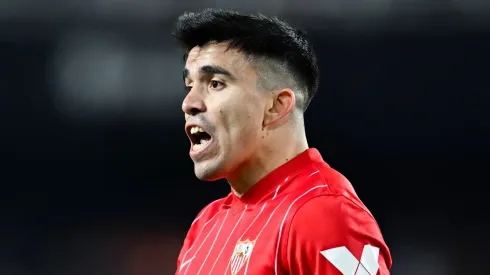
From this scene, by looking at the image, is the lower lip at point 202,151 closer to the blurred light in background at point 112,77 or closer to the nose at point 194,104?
the nose at point 194,104

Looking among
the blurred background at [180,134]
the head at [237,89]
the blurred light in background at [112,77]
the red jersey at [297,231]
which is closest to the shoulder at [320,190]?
the red jersey at [297,231]

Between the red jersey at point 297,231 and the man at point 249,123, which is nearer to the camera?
the red jersey at point 297,231

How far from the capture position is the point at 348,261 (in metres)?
1.19

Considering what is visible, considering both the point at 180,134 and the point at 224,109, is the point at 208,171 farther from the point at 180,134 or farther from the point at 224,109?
the point at 180,134

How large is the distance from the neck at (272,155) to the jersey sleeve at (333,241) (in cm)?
20

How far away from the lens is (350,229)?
1.21 metres

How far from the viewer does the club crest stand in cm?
132

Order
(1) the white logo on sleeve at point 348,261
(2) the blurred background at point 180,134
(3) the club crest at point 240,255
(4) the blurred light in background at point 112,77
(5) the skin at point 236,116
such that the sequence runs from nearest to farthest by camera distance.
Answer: (1) the white logo on sleeve at point 348,261
(3) the club crest at point 240,255
(5) the skin at point 236,116
(2) the blurred background at point 180,134
(4) the blurred light in background at point 112,77

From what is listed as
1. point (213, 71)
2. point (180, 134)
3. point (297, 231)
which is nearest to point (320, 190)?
point (297, 231)

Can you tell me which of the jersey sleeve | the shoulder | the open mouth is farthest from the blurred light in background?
the jersey sleeve

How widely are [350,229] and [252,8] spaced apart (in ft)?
7.18

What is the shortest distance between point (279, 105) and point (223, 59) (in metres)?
0.14

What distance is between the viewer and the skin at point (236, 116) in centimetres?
142

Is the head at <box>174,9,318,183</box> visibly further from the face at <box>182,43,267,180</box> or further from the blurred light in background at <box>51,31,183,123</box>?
the blurred light in background at <box>51,31,183,123</box>
